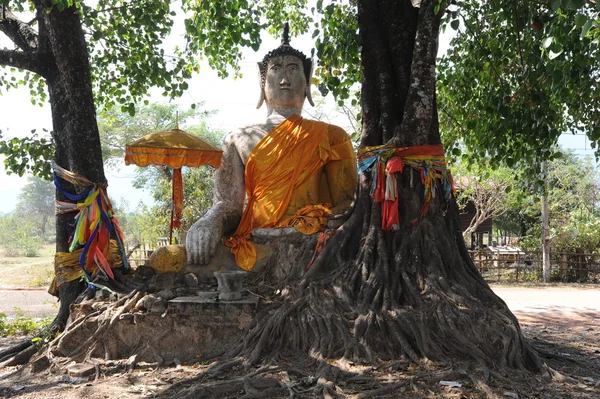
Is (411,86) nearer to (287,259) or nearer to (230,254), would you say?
(287,259)

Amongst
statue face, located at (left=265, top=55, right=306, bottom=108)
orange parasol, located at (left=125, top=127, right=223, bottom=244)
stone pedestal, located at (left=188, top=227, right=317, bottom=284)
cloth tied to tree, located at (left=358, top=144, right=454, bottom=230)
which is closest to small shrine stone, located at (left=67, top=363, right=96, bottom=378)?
stone pedestal, located at (left=188, top=227, right=317, bottom=284)

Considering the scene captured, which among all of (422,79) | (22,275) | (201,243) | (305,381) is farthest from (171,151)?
(22,275)

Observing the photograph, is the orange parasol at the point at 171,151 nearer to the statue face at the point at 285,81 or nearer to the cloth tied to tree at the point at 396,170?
the statue face at the point at 285,81

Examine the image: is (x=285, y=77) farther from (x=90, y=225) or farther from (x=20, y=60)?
(x=20, y=60)

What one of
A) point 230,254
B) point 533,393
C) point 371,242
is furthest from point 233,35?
point 533,393

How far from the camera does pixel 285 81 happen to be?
256 inches

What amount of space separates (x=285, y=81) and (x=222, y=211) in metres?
1.67

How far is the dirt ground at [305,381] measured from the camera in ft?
12.3

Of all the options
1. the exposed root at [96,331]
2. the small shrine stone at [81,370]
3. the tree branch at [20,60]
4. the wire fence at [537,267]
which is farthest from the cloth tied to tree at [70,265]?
the wire fence at [537,267]

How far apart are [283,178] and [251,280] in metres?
1.20

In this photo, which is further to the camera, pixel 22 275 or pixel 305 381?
pixel 22 275

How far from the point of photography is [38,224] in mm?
45438

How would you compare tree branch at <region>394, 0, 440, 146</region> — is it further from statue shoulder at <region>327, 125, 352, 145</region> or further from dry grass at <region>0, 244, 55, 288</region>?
dry grass at <region>0, 244, 55, 288</region>

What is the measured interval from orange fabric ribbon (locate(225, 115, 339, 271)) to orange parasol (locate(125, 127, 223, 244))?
56 centimetres
